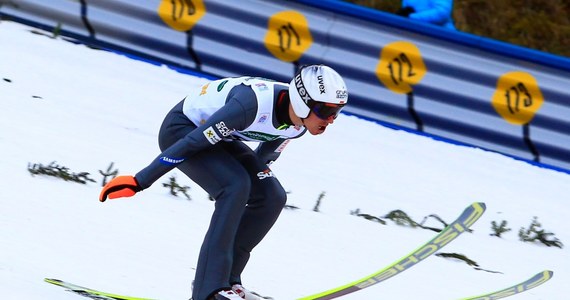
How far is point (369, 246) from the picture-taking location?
6344mm

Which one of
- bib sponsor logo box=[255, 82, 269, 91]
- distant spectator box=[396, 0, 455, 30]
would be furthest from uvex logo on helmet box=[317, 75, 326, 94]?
distant spectator box=[396, 0, 455, 30]

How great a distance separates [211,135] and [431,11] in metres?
4.88

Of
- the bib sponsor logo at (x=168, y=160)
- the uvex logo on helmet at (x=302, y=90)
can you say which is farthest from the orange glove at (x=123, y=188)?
the uvex logo on helmet at (x=302, y=90)

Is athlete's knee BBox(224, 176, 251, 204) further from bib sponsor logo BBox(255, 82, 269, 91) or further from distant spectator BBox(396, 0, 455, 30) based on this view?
distant spectator BBox(396, 0, 455, 30)

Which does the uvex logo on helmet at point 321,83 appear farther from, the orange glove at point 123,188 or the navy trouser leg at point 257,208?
the orange glove at point 123,188

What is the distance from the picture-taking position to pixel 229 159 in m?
4.56

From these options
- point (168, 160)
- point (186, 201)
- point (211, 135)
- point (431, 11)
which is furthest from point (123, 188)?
point (431, 11)

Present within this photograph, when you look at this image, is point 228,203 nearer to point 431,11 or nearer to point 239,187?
point 239,187

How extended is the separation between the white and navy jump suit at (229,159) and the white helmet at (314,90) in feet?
0.35

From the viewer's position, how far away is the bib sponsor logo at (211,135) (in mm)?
4353

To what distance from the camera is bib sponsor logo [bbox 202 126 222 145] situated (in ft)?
14.3

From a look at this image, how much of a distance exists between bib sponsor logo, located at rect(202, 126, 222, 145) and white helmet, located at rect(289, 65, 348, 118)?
37 centimetres

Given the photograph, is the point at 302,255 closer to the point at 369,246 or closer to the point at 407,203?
the point at 369,246

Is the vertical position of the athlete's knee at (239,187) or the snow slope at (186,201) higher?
the snow slope at (186,201)
